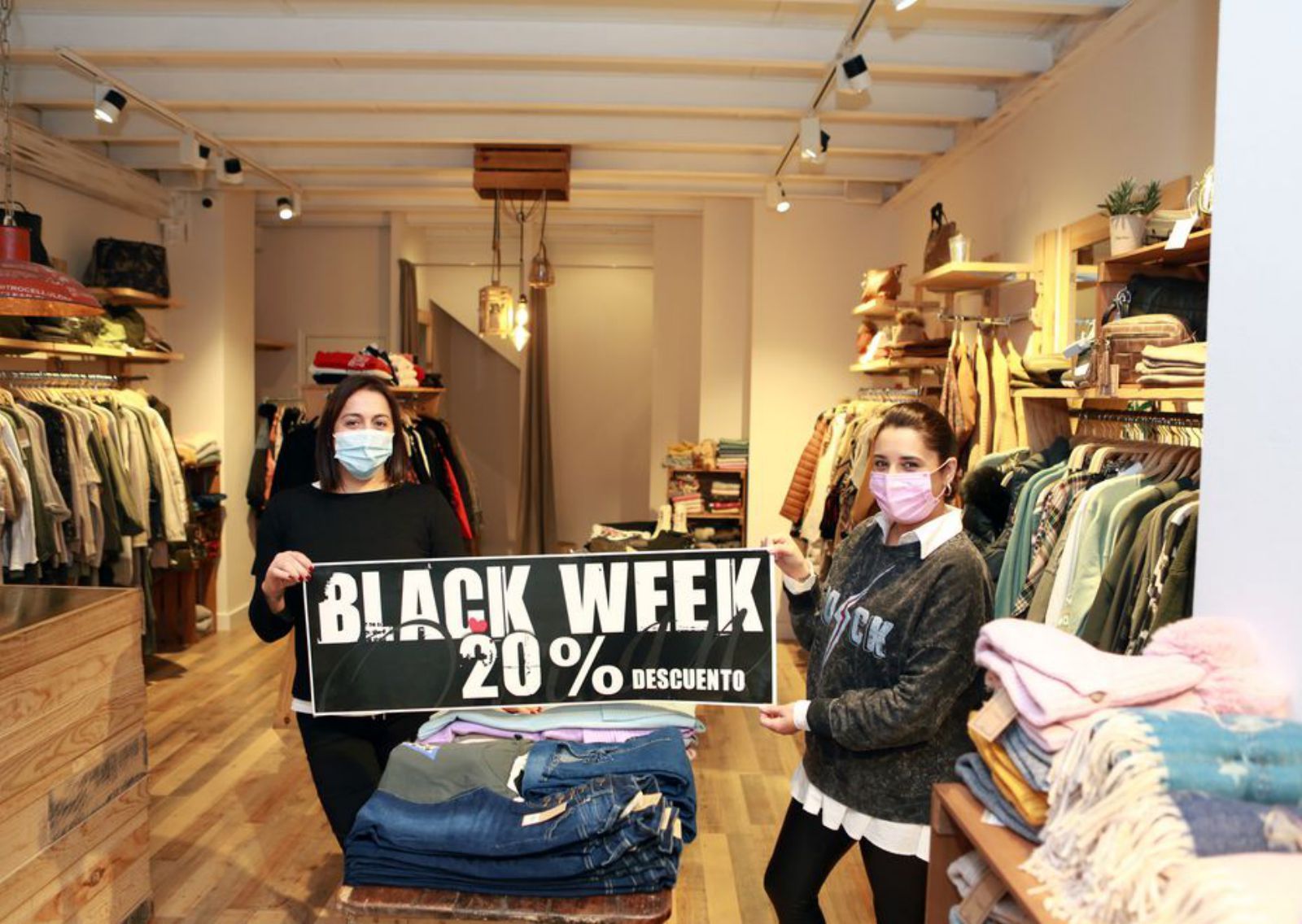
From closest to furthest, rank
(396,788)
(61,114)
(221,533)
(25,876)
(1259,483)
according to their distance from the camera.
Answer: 1. (1259,483)
2. (396,788)
3. (25,876)
4. (61,114)
5. (221,533)

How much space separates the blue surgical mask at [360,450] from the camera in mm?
2678

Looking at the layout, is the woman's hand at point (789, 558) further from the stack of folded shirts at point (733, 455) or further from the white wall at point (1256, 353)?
the stack of folded shirts at point (733, 455)

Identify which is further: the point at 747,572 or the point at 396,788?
the point at 747,572

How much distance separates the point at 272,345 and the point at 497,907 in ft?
25.9

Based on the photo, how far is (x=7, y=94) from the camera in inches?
189

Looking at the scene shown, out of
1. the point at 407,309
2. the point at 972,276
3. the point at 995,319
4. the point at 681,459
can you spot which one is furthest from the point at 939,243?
the point at 407,309

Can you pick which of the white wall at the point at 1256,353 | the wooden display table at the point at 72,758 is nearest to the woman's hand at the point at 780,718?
the white wall at the point at 1256,353

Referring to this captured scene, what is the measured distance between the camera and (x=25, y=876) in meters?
2.46

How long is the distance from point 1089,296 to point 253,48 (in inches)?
136

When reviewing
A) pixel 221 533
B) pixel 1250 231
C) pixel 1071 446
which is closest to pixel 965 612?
pixel 1250 231

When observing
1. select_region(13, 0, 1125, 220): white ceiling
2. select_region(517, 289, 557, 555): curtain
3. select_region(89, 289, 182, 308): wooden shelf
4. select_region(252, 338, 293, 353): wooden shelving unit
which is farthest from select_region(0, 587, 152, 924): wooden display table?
select_region(517, 289, 557, 555): curtain

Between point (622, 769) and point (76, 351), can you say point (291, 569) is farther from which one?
point (76, 351)

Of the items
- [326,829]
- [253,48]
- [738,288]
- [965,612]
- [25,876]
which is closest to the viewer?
[965,612]

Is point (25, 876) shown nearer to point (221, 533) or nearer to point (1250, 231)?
point (1250, 231)
